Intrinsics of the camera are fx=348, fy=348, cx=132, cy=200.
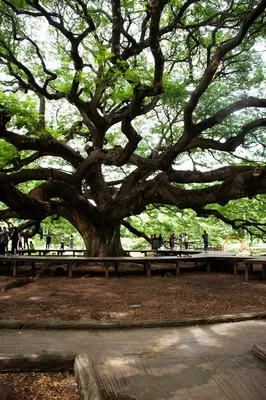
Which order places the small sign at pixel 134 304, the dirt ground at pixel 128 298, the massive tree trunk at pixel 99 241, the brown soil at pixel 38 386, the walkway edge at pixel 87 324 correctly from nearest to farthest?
1. the brown soil at pixel 38 386
2. the walkway edge at pixel 87 324
3. the dirt ground at pixel 128 298
4. the small sign at pixel 134 304
5. the massive tree trunk at pixel 99 241

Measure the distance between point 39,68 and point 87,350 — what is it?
11474mm

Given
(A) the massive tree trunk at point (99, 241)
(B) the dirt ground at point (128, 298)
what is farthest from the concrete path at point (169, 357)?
(A) the massive tree trunk at point (99, 241)

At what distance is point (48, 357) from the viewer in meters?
3.75

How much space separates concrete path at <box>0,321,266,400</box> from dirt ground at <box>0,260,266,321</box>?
1119mm

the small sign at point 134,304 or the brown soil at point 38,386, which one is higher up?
the small sign at point 134,304

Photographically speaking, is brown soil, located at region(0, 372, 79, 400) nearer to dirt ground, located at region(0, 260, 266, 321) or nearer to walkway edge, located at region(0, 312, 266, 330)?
walkway edge, located at region(0, 312, 266, 330)

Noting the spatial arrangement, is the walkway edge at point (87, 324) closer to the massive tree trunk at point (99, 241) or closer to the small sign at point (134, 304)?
the small sign at point (134, 304)

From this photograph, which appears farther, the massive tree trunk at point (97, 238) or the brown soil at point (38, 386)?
the massive tree trunk at point (97, 238)

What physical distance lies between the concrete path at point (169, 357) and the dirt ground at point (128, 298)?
1.12 meters

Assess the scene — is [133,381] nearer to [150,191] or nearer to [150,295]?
[150,295]

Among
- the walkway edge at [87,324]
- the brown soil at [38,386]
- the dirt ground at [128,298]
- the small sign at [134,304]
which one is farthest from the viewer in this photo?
the small sign at [134,304]

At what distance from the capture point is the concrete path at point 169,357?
3.22 meters

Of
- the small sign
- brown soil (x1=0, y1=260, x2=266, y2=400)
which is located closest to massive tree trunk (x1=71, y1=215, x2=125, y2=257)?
brown soil (x1=0, y1=260, x2=266, y2=400)

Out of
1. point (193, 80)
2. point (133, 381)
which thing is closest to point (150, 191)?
point (193, 80)
